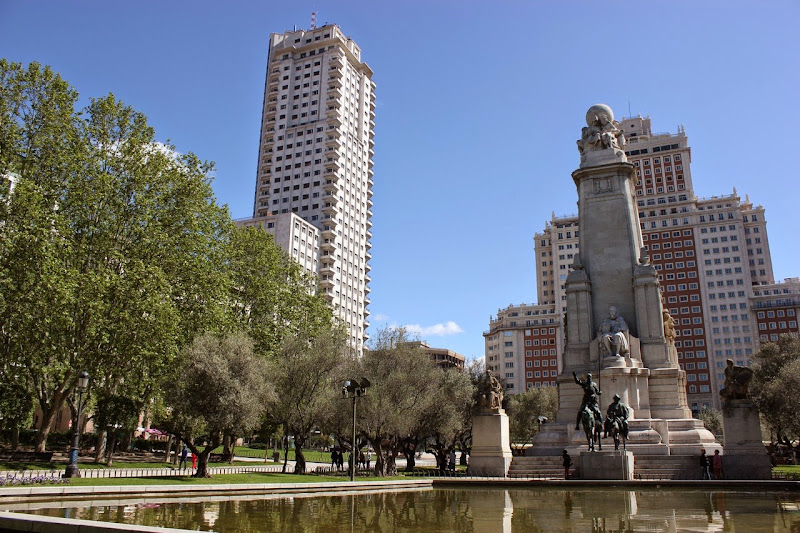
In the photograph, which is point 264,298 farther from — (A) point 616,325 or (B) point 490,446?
(A) point 616,325

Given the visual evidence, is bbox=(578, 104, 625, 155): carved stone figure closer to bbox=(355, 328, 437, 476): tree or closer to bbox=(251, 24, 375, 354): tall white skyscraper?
bbox=(355, 328, 437, 476): tree

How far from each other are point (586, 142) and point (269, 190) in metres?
78.8

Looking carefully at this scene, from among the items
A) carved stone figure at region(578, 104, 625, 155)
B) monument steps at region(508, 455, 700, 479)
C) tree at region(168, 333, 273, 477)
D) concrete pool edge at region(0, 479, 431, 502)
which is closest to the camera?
concrete pool edge at region(0, 479, 431, 502)

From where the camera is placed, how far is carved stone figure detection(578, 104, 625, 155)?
36500mm

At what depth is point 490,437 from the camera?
27891 mm

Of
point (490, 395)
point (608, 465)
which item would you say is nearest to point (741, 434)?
point (608, 465)

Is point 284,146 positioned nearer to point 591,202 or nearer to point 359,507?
point 591,202

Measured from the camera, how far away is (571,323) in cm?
3344

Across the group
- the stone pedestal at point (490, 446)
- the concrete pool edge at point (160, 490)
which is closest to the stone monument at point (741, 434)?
the stone pedestal at point (490, 446)

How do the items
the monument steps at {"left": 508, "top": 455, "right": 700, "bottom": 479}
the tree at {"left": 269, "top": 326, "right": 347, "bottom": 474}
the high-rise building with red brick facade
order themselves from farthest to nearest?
the high-rise building with red brick facade < the tree at {"left": 269, "top": 326, "right": 347, "bottom": 474} < the monument steps at {"left": 508, "top": 455, "right": 700, "bottom": 479}

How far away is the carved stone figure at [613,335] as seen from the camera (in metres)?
30.8

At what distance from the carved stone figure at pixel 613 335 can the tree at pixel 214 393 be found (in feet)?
56.0

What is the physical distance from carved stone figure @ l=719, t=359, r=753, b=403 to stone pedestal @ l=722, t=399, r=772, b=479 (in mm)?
249

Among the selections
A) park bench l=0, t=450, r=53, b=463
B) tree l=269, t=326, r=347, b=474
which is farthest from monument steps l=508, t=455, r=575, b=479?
park bench l=0, t=450, r=53, b=463
